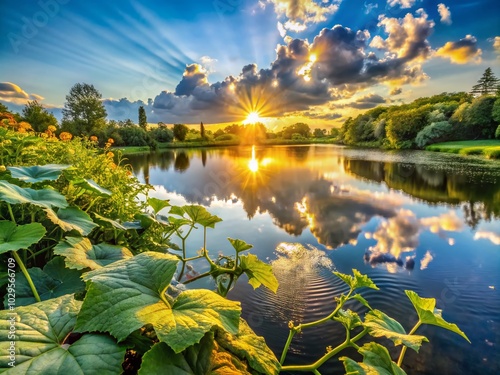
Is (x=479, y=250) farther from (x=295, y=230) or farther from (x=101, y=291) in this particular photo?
(x=101, y=291)

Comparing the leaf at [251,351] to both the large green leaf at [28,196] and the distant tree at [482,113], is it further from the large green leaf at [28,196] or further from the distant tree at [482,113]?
the distant tree at [482,113]

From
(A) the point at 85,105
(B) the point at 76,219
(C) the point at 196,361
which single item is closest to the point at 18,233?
(B) the point at 76,219

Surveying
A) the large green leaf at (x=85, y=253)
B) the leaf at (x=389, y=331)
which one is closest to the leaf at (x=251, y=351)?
the leaf at (x=389, y=331)

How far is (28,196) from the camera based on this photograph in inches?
50.4

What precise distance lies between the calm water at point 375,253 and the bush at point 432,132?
34166 mm

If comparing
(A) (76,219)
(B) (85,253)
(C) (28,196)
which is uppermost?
(C) (28,196)

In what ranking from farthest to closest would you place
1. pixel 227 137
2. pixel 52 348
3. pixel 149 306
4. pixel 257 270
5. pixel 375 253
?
pixel 227 137, pixel 375 253, pixel 257 270, pixel 149 306, pixel 52 348

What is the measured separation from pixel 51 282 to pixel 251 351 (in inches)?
39.2

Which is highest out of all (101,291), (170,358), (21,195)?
(21,195)

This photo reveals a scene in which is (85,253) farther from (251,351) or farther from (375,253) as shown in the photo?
(375,253)

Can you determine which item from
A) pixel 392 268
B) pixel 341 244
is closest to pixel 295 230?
pixel 341 244

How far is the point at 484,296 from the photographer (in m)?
4.08

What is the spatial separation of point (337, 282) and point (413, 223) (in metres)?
4.72

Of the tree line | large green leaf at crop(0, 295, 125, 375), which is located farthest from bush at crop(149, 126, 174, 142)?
large green leaf at crop(0, 295, 125, 375)
